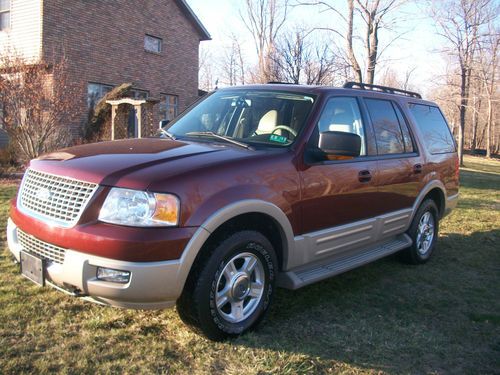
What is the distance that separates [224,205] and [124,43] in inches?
597

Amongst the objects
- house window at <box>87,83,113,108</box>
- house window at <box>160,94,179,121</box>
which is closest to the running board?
house window at <box>87,83,113,108</box>

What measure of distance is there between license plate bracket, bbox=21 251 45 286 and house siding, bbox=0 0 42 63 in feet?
39.6

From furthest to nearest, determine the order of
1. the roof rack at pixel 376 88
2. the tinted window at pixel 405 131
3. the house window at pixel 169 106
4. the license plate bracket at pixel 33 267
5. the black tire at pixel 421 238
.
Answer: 1. the house window at pixel 169 106
2. the black tire at pixel 421 238
3. the tinted window at pixel 405 131
4. the roof rack at pixel 376 88
5. the license plate bracket at pixel 33 267

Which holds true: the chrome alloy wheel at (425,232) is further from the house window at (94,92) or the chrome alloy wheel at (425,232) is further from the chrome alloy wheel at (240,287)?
the house window at (94,92)

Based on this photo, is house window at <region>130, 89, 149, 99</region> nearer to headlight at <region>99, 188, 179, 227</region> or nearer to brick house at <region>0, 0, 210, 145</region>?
brick house at <region>0, 0, 210, 145</region>

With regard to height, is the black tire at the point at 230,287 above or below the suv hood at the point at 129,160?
below

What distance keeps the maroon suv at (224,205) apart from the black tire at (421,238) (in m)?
0.40

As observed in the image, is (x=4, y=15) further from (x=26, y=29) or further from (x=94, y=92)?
(x=94, y=92)

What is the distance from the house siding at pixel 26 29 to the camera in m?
14.1

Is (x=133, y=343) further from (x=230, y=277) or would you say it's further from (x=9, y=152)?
(x=9, y=152)

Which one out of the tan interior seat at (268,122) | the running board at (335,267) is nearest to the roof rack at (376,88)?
the tan interior seat at (268,122)

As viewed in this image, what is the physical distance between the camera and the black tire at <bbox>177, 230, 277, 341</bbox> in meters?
3.14

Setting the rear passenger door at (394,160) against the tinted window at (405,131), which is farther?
the tinted window at (405,131)

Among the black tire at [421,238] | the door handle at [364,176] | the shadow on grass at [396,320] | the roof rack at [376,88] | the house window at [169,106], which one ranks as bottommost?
the shadow on grass at [396,320]
